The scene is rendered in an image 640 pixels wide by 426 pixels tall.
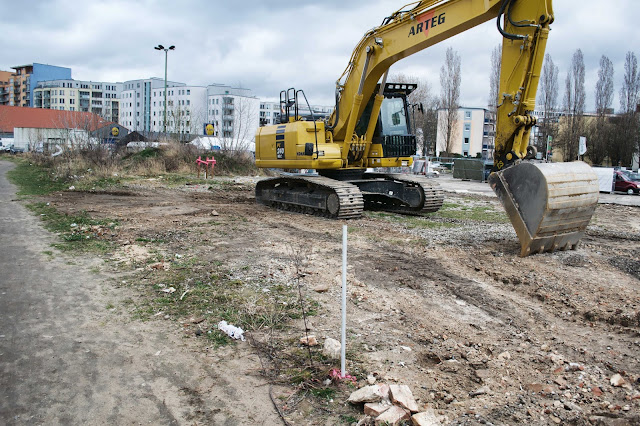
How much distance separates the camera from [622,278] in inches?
280

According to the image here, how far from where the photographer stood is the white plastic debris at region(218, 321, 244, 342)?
4.90 meters

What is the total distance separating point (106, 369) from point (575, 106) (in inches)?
2162

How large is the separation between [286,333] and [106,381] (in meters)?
1.67

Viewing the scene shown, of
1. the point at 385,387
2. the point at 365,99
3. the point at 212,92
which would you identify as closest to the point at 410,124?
the point at 365,99

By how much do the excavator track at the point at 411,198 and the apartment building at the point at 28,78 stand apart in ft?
488

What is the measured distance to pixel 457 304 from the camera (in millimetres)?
6035

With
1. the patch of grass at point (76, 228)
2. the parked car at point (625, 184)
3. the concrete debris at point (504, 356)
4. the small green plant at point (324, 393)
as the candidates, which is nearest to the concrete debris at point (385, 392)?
the small green plant at point (324, 393)

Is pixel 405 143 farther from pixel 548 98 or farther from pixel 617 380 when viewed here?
pixel 548 98

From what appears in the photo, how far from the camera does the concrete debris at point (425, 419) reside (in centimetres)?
332

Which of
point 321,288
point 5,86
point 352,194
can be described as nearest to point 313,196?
point 352,194

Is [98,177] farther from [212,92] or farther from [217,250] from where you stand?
[212,92]

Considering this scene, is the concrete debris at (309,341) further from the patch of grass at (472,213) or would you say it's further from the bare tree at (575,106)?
the bare tree at (575,106)

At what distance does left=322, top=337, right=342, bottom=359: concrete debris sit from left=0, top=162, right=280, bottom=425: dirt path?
2.01 feet

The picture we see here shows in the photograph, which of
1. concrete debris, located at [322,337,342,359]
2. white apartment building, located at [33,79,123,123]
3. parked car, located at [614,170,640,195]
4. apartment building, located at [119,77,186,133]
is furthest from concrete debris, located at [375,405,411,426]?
white apartment building, located at [33,79,123,123]
